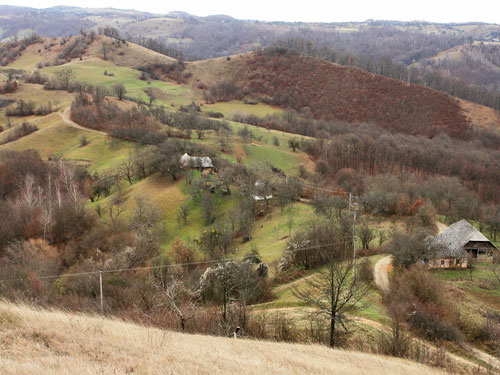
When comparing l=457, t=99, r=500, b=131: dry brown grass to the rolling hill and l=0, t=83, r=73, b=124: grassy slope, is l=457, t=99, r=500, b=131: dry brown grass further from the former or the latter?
l=0, t=83, r=73, b=124: grassy slope

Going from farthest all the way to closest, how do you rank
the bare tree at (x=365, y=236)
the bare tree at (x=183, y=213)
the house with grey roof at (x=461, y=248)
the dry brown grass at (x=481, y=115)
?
the dry brown grass at (x=481, y=115) < the bare tree at (x=183, y=213) < the bare tree at (x=365, y=236) < the house with grey roof at (x=461, y=248)

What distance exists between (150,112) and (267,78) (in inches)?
3130

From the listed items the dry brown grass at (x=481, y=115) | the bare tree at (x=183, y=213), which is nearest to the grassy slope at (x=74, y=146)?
the bare tree at (x=183, y=213)

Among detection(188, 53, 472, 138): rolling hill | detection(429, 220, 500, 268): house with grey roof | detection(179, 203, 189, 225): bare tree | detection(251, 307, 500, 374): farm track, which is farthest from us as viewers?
detection(188, 53, 472, 138): rolling hill

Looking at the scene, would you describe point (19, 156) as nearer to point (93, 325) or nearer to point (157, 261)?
point (157, 261)

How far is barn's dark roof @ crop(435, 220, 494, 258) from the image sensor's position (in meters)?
36.1

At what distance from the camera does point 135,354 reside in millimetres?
12867

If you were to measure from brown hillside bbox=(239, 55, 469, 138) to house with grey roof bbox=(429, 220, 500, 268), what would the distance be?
350 ft

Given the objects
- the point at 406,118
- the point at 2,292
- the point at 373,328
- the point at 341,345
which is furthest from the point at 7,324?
the point at 406,118

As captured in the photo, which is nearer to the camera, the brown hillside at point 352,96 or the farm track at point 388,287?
the farm track at point 388,287

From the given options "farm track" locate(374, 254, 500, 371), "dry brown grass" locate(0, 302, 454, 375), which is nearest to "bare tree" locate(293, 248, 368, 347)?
"farm track" locate(374, 254, 500, 371)

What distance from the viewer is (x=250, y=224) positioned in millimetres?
48562

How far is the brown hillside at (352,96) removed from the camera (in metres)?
140

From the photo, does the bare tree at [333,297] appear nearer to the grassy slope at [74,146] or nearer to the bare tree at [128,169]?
the bare tree at [128,169]
